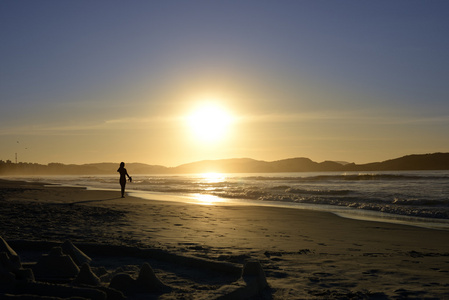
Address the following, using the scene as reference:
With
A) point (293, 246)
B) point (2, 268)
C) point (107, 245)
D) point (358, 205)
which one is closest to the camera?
point (2, 268)

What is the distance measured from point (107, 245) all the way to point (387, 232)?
640 cm

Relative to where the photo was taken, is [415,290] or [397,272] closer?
[415,290]

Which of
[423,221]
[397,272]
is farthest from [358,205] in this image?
[397,272]

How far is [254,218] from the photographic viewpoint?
12148 millimetres

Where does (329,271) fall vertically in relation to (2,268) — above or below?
below

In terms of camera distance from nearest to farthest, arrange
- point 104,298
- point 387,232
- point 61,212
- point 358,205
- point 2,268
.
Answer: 1. point 104,298
2. point 2,268
3. point 387,232
4. point 61,212
5. point 358,205

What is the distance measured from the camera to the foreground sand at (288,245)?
14.9 ft

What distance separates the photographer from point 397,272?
5168 mm

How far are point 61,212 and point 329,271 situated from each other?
9.10 meters

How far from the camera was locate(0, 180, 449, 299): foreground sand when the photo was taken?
453 centimetres

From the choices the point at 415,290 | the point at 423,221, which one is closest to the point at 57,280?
the point at 415,290

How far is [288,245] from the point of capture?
7262 millimetres

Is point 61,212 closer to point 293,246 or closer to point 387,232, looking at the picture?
point 293,246

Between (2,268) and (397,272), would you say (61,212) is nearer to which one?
(2,268)
